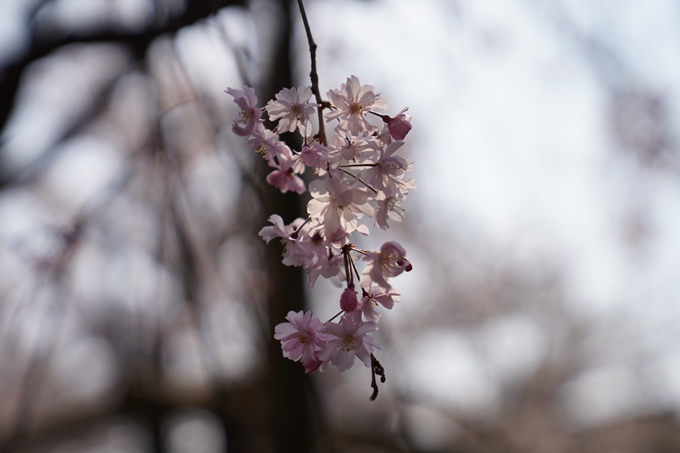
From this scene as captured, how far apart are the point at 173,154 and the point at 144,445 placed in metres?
2.18

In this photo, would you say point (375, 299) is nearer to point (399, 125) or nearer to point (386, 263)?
point (386, 263)

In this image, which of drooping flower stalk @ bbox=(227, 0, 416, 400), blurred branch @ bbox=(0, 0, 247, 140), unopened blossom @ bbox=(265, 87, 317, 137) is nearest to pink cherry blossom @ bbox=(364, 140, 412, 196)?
drooping flower stalk @ bbox=(227, 0, 416, 400)

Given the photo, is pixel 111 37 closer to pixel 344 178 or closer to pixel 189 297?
pixel 189 297

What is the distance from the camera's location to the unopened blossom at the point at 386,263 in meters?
0.67

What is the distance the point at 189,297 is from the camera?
2.26 metres

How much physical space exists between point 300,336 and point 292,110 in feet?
1.14

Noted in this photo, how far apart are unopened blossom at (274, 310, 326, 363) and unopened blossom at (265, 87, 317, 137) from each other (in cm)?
28

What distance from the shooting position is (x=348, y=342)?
646 mm

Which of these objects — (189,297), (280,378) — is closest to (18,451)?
(189,297)

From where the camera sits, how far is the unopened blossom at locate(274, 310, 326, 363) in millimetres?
667

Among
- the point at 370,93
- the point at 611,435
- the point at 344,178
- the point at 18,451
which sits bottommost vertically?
the point at 18,451

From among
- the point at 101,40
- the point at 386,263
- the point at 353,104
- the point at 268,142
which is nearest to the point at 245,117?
the point at 268,142

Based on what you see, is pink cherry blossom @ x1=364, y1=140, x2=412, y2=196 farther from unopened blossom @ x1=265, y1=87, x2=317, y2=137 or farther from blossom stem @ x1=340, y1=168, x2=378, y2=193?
unopened blossom @ x1=265, y1=87, x2=317, y2=137

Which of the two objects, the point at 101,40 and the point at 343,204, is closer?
the point at 343,204
